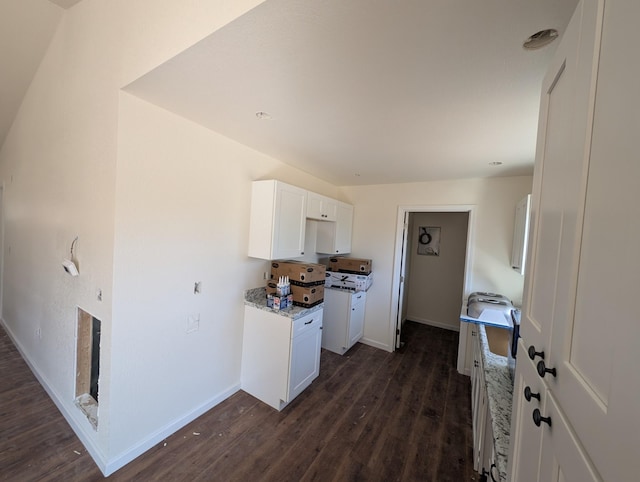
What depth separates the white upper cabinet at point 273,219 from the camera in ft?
8.14

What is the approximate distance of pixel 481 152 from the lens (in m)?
2.29

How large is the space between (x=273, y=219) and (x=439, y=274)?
382cm

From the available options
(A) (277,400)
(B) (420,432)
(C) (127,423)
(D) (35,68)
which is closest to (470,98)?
(B) (420,432)

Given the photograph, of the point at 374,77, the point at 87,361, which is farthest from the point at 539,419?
the point at 87,361

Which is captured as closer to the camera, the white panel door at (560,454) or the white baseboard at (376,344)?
the white panel door at (560,454)

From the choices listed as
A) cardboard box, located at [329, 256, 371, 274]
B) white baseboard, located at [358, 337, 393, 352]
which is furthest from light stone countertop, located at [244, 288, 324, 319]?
white baseboard, located at [358, 337, 393, 352]

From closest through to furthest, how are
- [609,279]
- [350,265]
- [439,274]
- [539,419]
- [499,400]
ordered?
[609,279], [539,419], [499,400], [350,265], [439,274]

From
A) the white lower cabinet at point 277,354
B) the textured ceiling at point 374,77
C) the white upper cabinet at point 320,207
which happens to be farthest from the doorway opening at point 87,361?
the white upper cabinet at point 320,207

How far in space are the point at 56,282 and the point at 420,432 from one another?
11.4ft

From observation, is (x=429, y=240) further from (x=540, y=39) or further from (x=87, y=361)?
(x=87, y=361)

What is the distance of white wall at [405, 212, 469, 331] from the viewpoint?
4.76 meters

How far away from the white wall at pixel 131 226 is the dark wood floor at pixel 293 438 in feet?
0.45

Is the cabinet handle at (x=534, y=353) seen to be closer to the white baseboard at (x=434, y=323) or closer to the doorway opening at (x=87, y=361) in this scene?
the doorway opening at (x=87, y=361)

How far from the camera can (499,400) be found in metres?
1.25
